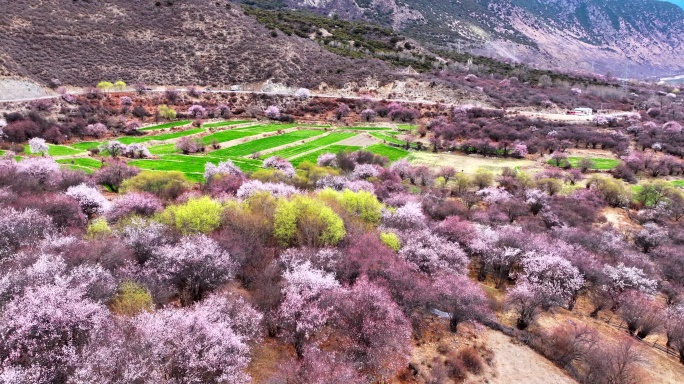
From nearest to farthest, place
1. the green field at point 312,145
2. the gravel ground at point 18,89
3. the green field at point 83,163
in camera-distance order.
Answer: the green field at point 83,163
the green field at point 312,145
the gravel ground at point 18,89

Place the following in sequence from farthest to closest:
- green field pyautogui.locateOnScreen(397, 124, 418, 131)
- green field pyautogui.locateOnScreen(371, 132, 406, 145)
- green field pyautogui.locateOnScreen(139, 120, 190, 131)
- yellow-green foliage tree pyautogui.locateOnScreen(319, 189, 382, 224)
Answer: green field pyautogui.locateOnScreen(397, 124, 418, 131)
green field pyautogui.locateOnScreen(371, 132, 406, 145)
green field pyautogui.locateOnScreen(139, 120, 190, 131)
yellow-green foliage tree pyautogui.locateOnScreen(319, 189, 382, 224)

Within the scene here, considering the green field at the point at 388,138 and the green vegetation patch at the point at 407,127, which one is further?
the green vegetation patch at the point at 407,127

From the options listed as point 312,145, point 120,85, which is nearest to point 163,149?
point 312,145

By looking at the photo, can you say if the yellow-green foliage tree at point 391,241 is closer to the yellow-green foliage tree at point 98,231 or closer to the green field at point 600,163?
the yellow-green foliage tree at point 98,231

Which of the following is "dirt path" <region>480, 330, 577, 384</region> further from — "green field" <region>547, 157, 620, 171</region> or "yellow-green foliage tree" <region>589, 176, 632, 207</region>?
"green field" <region>547, 157, 620, 171</region>

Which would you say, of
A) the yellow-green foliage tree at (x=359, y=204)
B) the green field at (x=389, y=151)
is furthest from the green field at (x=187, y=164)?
the green field at (x=389, y=151)

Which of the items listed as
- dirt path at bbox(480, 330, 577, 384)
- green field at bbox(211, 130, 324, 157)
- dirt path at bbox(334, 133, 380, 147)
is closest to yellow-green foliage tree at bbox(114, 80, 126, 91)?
green field at bbox(211, 130, 324, 157)

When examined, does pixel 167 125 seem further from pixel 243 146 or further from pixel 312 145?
pixel 312 145
